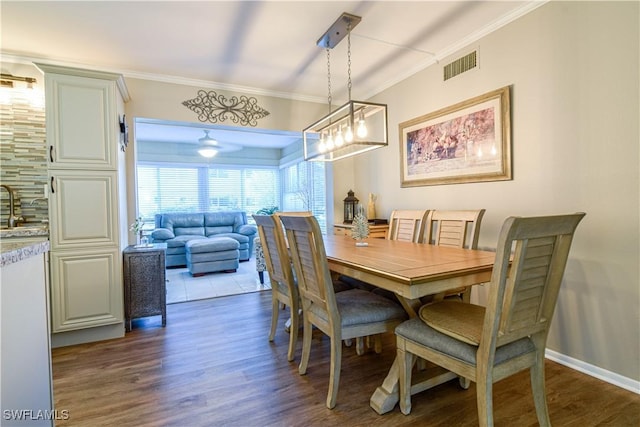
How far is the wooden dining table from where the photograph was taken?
1457mm

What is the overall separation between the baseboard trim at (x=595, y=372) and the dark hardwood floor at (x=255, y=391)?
53 millimetres

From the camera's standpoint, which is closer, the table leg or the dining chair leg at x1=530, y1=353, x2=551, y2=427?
the dining chair leg at x1=530, y1=353, x2=551, y2=427

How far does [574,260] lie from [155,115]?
3946mm

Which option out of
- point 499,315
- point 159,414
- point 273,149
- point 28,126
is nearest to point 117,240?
point 28,126

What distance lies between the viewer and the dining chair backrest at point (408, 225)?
2.75 meters

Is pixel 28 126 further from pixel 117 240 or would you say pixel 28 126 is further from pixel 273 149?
pixel 273 149

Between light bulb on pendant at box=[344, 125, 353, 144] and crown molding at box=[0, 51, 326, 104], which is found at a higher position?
crown molding at box=[0, 51, 326, 104]

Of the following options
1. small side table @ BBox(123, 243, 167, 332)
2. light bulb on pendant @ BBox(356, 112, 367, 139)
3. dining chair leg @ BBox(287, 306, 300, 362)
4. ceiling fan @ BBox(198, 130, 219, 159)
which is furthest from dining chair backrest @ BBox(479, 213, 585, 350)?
ceiling fan @ BBox(198, 130, 219, 159)

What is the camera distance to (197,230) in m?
6.46

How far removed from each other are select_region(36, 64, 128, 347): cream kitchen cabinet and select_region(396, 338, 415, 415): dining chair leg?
2400 millimetres

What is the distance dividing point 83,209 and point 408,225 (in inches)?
108

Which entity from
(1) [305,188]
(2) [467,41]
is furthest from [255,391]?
(1) [305,188]

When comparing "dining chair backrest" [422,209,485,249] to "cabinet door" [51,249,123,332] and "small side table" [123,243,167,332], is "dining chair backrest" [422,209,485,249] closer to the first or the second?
"small side table" [123,243,167,332]

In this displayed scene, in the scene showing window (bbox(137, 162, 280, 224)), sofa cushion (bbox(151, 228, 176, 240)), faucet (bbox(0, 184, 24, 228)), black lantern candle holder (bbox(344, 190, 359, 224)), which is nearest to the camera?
faucet (bbox(0, 184, 24, 228))
